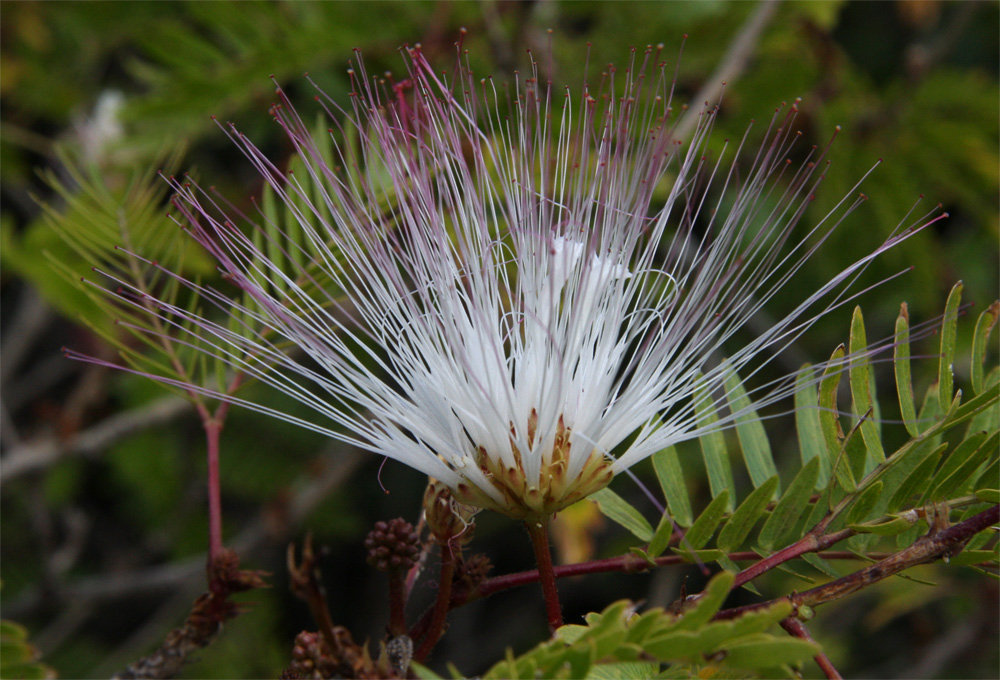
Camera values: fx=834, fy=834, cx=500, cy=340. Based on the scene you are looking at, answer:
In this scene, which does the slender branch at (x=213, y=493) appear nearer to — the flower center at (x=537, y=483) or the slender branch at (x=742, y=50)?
the flower center at (x=537, y=483)

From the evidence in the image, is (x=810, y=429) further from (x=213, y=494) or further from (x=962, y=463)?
(x=213, y=494)

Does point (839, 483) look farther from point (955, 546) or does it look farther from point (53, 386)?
point (53, 386)

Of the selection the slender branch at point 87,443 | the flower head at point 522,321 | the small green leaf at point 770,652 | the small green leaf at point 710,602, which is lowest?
the small green leaf at point 770,652

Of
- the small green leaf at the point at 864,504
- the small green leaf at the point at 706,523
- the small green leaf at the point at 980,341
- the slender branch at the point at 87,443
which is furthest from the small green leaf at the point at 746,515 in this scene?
the slender branch at the point at 87,443

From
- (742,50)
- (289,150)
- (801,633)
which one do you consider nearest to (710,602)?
(801,633)

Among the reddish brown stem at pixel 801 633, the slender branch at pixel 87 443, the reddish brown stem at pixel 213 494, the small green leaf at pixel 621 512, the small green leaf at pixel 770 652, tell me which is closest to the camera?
the small green leaf at pixel 770 652
